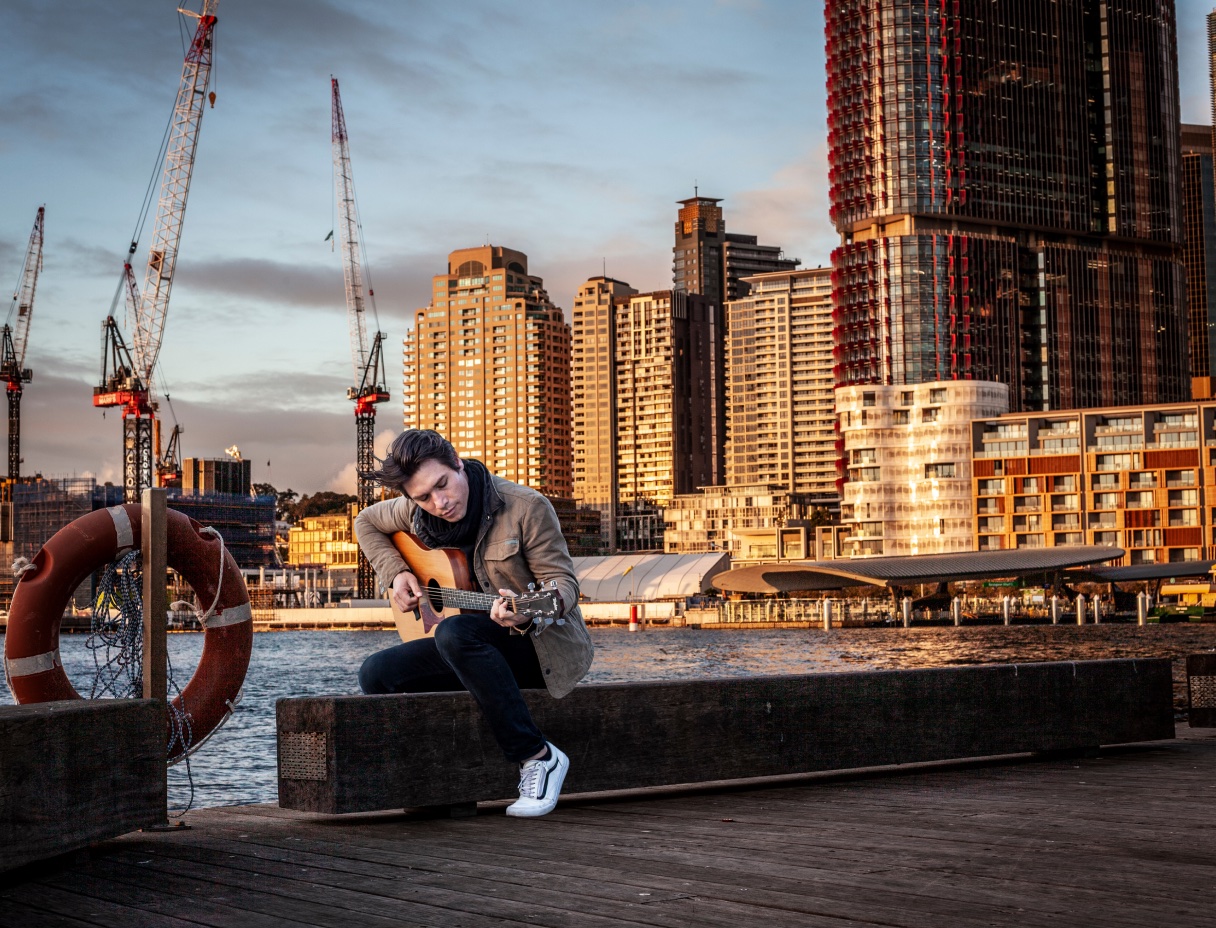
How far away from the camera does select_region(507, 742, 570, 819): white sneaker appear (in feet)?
25.3

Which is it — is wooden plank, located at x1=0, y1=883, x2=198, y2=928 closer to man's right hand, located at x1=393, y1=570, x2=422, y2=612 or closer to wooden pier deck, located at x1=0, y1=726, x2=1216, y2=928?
wooden pier deck, located at x1=0, y1=726, x2=1216, y2=928

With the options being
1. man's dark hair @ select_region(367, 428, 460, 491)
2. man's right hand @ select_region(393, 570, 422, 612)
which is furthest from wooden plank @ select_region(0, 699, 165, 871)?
man's dark hair @ select_region(367, 428, 460, 491)

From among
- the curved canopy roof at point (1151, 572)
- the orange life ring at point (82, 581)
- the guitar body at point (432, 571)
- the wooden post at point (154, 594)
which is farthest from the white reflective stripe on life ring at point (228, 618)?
the curved canopy roof at point (1151, 572)

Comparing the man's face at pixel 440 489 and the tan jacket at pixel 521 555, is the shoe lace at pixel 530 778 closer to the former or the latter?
the tan jacket at pixel 521 555

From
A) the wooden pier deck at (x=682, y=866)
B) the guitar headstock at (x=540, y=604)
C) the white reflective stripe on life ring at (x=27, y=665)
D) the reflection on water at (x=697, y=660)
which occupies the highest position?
the guitar headstock at (x=540, y=604)

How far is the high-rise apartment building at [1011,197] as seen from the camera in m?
164

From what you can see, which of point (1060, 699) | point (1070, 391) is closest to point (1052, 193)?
point (1070, 391)

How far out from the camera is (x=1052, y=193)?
17475 cm

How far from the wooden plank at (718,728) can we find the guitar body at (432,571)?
0.45m

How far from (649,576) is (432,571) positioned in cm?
17511

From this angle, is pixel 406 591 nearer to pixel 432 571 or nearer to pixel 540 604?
pixel 432 571

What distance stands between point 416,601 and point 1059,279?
564 feet

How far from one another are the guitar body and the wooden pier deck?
1.07 metres

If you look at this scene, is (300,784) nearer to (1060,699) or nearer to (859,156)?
(1060,699)
